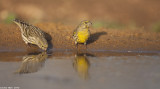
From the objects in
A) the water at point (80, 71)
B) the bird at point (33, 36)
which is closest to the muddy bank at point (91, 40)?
the bird at point (33, 36)

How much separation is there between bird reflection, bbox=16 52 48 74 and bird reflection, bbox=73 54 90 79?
101cm

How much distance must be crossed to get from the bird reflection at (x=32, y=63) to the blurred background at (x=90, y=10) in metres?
10.0

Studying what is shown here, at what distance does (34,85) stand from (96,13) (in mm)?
15720

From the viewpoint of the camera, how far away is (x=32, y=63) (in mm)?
9844

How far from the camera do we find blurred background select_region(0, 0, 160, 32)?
71.4 ft

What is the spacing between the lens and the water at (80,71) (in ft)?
26.2

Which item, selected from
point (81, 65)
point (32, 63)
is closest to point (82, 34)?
point (81, 65)

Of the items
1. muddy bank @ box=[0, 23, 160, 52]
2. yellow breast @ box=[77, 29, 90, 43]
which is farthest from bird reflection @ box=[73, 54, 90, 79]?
muddy bank @ box=[0, 23, 160, 52]

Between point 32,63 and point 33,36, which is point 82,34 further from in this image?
point 32,63

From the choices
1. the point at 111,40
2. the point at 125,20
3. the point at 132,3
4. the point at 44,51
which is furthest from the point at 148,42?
the point at 132,3

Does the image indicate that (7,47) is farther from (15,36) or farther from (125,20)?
(125,20)

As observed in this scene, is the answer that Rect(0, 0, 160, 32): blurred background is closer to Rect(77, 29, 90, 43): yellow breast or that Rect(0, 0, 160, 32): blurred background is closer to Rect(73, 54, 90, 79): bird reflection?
Rect(77, 29, 90, 43): yellow breast

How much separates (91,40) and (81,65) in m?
3.96

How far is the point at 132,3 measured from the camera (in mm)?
25594
